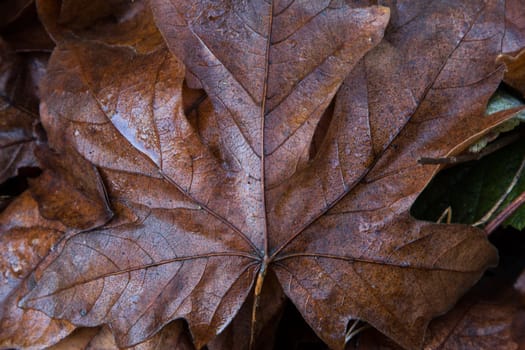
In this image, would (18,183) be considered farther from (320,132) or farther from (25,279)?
(320,132)

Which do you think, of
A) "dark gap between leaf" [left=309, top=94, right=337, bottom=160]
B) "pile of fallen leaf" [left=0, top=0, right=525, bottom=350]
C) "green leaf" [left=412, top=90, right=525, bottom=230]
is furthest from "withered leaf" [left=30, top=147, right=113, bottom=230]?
"green leaf" [left=412, top=90, right=525, bottom=230]

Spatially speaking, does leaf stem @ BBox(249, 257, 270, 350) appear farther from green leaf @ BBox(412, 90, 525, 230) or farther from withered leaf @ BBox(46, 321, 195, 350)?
green leaf @ BBox(412, 90, 525, 230)

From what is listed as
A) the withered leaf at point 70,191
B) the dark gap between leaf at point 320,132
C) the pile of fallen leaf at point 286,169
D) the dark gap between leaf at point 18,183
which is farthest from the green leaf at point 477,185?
the dark gap between leaf at point 18,183

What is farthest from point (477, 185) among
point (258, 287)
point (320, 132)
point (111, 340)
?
point (111, 340)

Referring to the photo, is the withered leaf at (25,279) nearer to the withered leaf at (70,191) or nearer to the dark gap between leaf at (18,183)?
the withered leaf at (70,191)

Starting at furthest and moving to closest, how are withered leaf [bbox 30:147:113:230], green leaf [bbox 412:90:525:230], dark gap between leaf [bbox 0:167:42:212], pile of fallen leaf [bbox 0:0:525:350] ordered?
dark gap between leaf [bbox 0:167:42:212]
green leaf [bbox 412:90:525:230]
withered leaf [bbox 30:147:113:230]
pile of fallen leaf [bbox 0:0:525:350]

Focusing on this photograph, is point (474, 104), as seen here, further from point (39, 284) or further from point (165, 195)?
point (39, 284)

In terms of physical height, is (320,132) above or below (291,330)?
above

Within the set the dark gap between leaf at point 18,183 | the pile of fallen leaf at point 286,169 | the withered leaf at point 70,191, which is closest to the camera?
the pile of fallen leaf at point 286,169

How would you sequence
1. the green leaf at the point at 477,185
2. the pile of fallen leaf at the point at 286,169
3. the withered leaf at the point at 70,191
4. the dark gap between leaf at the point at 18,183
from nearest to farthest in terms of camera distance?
the pile of fallen leaf at the point at 286,169
the withered leaf at the point at 70,191
the green leaf at the point at 477,185
the dark gap between leaf at the point at 18,183
